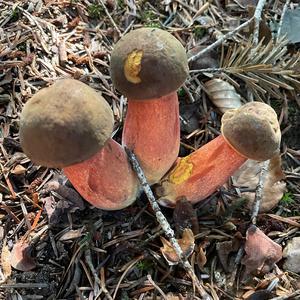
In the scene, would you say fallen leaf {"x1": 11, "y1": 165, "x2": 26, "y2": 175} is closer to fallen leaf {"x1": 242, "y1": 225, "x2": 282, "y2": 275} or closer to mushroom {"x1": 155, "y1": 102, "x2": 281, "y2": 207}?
mushroom {"x1": 155, "y1": 102, "x2": 281, "y2": 207}

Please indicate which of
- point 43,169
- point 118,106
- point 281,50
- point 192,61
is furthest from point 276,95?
point 43,169

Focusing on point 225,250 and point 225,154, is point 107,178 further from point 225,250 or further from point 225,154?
point 225,250

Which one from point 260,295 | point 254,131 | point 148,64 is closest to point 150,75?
point 148,64

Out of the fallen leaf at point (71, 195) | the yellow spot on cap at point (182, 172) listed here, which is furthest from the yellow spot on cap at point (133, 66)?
the fallen leaf at point (71, 195)

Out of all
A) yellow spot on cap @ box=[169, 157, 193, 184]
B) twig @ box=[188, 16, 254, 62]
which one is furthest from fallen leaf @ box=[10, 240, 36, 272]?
twig @ box=[188, 16, 254, 62]

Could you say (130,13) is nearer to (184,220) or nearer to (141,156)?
(141,156)

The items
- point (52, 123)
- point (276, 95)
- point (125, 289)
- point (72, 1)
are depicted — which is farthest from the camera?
point (72, 1)
